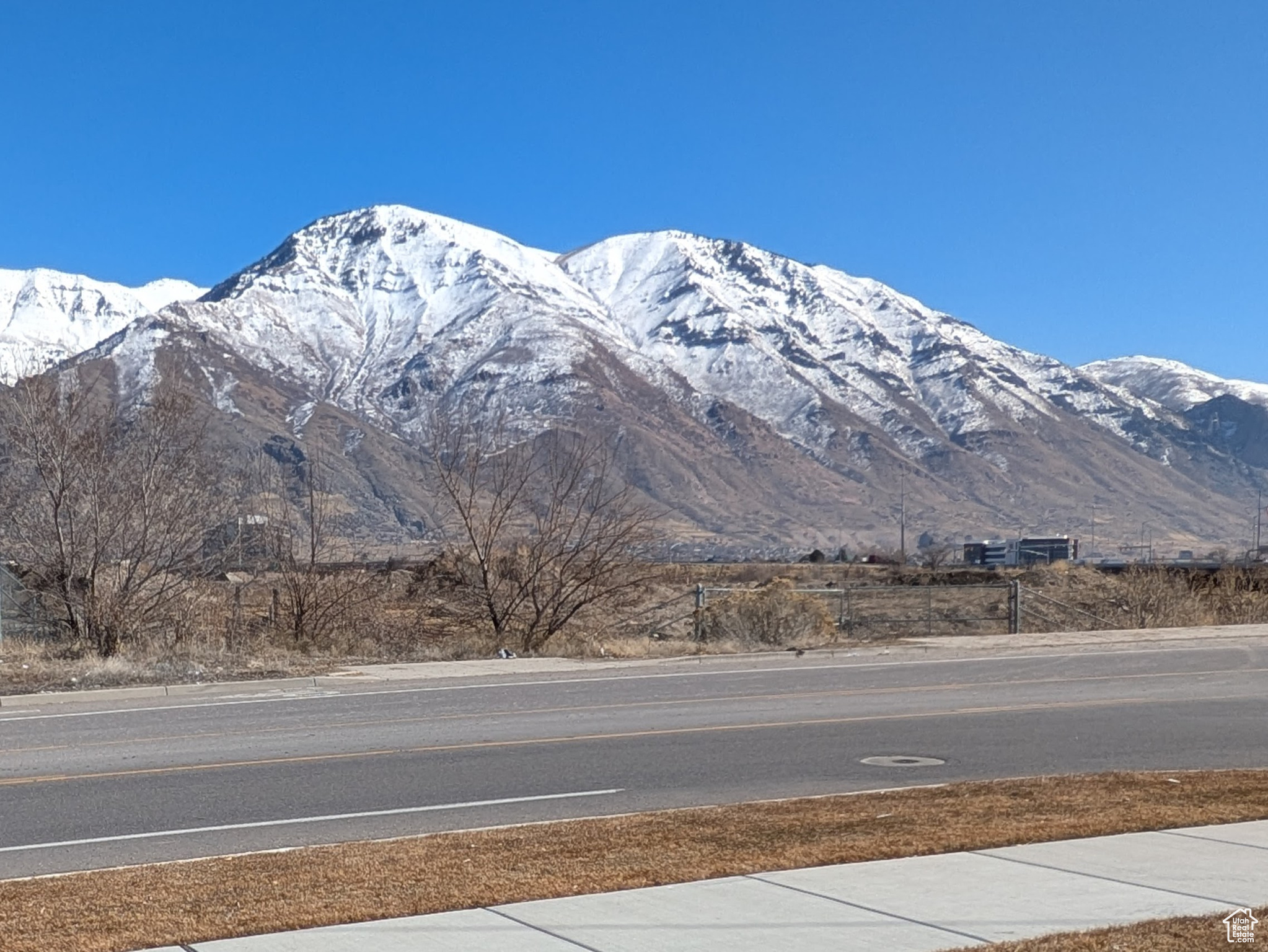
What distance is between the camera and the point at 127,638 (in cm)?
2277

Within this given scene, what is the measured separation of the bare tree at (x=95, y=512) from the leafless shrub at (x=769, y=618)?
9.14 meters

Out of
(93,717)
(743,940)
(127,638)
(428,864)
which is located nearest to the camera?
(743,940)

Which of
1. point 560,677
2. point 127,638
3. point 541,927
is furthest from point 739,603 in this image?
point 541,927

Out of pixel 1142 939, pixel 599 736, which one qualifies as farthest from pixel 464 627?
pixel 1142 939

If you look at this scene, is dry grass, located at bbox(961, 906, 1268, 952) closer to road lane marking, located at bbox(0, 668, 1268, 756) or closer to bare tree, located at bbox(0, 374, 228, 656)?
road lane marking, located at bbox(0, 668, 1268, 756)

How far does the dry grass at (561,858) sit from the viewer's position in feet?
23.8

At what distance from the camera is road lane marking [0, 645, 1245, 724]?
1706 centimetres

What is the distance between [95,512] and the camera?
22688mm

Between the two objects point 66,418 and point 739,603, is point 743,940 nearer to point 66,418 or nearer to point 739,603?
point 66,418

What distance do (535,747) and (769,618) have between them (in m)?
14.4

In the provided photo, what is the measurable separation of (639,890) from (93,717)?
10.4 m

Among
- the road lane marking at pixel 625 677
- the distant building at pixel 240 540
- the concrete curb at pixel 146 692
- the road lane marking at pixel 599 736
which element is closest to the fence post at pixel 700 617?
the road lane marking at pixel 625 677

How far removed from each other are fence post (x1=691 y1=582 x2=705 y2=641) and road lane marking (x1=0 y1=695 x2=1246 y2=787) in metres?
9.87

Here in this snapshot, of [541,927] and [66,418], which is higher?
[66,418]
